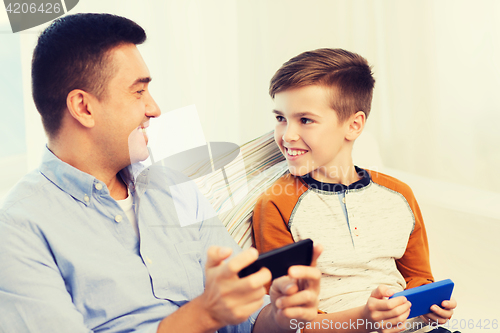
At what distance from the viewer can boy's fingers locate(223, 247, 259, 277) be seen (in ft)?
1.85

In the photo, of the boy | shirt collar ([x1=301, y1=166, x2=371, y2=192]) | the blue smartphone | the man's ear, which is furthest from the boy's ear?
the man's ear

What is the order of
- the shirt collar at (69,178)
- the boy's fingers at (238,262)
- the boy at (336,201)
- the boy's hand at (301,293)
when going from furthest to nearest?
the boy at (336,201), the shirt collar at (69,178), the boy's hand at (301,293), the boy's fingers at (238,262)

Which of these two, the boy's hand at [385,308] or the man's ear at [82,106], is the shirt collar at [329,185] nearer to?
the boy's hand at [385,308]

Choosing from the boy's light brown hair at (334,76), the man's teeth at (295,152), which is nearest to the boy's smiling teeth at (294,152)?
the man's teeth at (295,152)

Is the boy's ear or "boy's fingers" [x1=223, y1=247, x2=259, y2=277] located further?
the boy's ear

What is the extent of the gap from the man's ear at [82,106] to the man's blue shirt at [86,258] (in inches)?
3.5

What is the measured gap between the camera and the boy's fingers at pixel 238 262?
564 millimetres

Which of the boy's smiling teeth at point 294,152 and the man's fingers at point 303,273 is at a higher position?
the boy's smiling teeth at point 294,152

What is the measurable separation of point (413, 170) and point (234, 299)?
125 cm

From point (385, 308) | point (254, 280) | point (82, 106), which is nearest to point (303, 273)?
point (254, 280)

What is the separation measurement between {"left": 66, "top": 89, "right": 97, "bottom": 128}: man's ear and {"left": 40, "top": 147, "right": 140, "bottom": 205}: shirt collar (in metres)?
0.09

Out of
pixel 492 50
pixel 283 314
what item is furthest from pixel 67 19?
pixel 492 50

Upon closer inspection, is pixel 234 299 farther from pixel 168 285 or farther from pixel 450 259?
pixel 450 259

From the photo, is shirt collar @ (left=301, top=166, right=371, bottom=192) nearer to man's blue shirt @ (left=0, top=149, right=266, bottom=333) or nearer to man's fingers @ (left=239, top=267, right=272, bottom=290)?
man's blue shirt @ (left=0, top=149, right=266, bottom=333)
